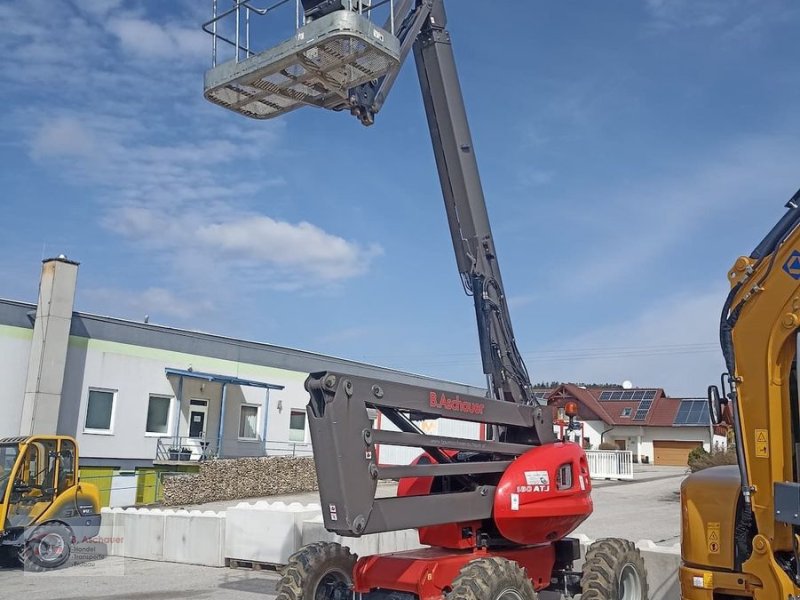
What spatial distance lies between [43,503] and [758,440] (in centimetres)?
1176

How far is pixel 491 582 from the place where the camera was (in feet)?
19.8

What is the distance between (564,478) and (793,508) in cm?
276

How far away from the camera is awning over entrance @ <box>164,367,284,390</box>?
26.0 metres

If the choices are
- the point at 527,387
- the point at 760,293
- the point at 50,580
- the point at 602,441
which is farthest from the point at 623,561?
the point at 602,441

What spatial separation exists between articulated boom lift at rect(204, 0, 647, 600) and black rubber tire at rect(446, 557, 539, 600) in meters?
0.01

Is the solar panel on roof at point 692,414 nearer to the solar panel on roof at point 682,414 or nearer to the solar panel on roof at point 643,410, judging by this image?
the solar panel on roof at point 682,414

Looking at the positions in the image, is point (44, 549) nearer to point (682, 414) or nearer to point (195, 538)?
point (195, 538)

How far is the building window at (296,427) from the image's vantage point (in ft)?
→ 101

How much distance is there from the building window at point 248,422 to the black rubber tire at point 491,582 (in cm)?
2370

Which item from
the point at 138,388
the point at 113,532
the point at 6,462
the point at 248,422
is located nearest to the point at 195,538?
the point at 113,532

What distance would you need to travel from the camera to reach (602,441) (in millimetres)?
50594

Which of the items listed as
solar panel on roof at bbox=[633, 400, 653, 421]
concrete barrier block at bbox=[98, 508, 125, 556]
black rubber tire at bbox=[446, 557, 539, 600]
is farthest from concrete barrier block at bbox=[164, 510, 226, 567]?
solar panel on roof at bbox=[633, 400, 653, 421]

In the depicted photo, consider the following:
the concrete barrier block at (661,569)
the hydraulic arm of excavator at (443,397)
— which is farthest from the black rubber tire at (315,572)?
the concrete barrier block at (661,569)

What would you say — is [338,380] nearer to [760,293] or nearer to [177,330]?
[760,293]
